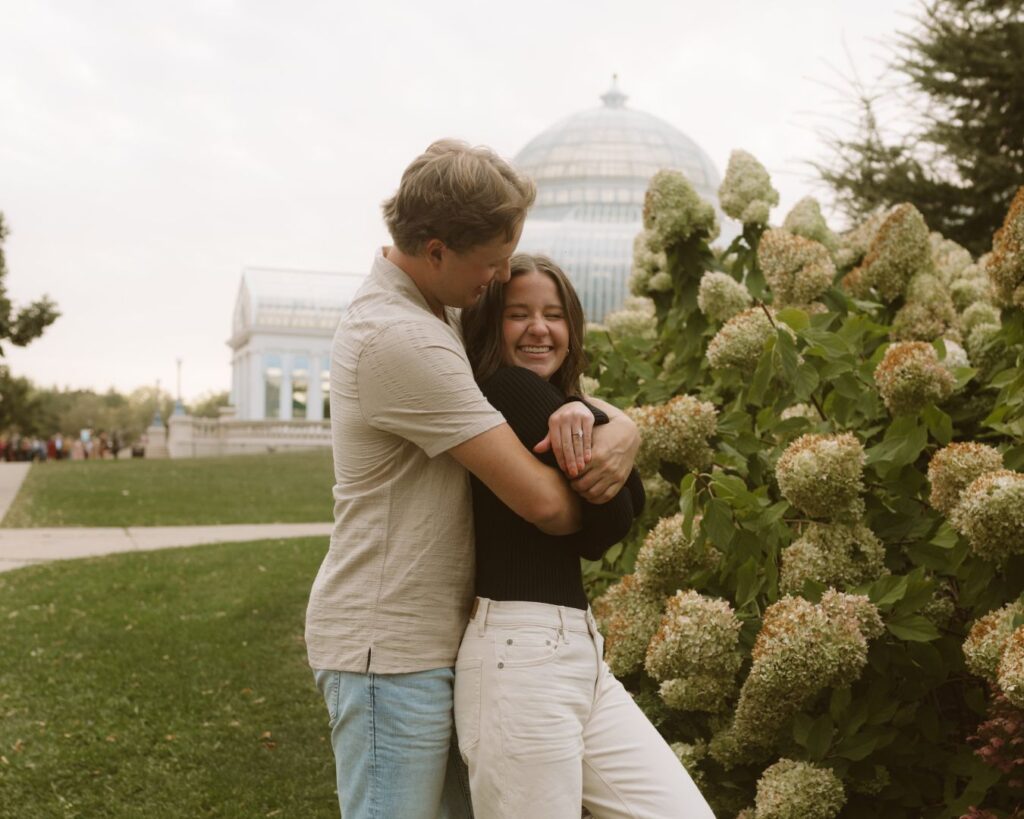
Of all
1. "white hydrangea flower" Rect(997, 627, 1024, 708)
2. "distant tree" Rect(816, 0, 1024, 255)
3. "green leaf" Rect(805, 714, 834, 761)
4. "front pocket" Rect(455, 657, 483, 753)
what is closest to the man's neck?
"front pocket" Rect(455, 657, 483, 753)

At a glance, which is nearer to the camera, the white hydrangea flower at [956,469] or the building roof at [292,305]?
the white hydrangea flower at [956,469]

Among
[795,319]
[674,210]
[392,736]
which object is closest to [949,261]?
[674,210]

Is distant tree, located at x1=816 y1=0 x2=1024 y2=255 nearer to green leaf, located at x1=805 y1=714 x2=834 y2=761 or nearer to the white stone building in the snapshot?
green leaf, located at x1=805 y1=714 x2=834 y2=761

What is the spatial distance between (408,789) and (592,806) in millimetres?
339

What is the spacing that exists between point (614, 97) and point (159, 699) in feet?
214

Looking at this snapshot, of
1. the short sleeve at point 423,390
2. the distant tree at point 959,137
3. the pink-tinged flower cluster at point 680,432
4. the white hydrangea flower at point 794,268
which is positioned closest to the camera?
the short sleeve at point 423,390

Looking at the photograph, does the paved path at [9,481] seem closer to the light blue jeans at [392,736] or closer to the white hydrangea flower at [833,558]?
the white hydrangea flower at [833,558]

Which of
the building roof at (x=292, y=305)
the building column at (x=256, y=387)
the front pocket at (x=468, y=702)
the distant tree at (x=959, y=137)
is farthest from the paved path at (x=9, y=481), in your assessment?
the building roof at (x=292, y=305)

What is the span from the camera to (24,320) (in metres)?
16.9

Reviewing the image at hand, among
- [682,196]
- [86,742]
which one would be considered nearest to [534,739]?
[682,196]

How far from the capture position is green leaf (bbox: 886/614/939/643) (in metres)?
2.57

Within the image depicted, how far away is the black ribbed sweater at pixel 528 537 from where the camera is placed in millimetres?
1964

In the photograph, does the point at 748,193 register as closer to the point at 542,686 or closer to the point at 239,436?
the point at 542,686

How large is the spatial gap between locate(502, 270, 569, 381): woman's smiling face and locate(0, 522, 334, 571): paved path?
29.6 feet
